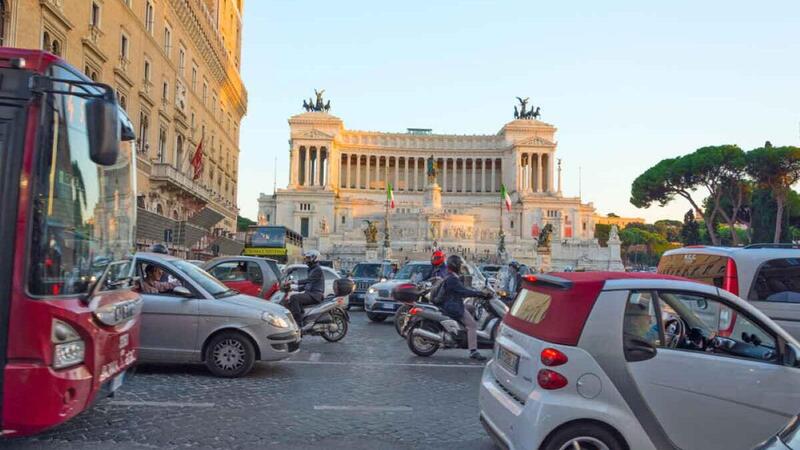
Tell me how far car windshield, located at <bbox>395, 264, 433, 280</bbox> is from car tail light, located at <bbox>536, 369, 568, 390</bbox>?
12676 mm

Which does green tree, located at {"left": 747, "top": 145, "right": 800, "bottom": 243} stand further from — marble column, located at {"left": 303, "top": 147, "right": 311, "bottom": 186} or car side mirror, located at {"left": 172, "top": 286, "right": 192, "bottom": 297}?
marble column, located at {"left": 303, "top": 147, "right": 311, "bottom": 186}

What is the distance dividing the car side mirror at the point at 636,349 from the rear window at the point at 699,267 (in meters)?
→ 4.06

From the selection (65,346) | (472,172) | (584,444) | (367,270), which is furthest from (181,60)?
(472,172)

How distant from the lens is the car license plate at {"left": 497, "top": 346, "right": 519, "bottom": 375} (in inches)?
182

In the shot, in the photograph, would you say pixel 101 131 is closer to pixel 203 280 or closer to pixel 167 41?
pixel 203 280

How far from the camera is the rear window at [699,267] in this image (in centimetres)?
803

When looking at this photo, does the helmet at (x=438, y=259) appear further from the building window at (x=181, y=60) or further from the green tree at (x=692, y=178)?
the green tree at (x=692, y=178)

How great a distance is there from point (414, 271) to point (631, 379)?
13.4m

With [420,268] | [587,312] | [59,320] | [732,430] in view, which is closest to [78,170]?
[59,320]

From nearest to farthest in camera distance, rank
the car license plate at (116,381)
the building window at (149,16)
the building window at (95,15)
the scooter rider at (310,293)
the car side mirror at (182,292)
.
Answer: the car license plate at (116,381), the car side mirror at (182,292), the scooter rider at (310,293), the building window at (95,15), the building window at (149,16)

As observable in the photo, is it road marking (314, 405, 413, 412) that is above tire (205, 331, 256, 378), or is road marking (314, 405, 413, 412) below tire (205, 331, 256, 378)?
below

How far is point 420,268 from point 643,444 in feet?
44.1

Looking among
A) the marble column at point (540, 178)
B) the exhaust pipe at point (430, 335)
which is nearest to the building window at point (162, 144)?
the exhaust pipe at point (430, 335)

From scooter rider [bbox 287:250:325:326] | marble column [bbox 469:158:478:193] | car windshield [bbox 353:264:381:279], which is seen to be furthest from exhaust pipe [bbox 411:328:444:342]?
marble column [bbox 469:158:478:193]
